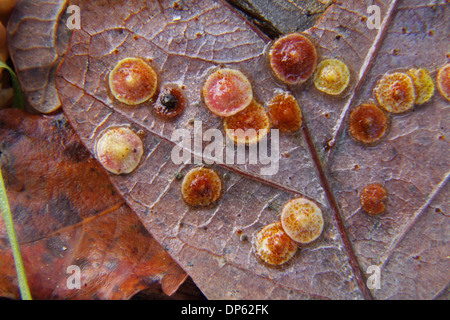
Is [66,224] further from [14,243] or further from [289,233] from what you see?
[289,233]

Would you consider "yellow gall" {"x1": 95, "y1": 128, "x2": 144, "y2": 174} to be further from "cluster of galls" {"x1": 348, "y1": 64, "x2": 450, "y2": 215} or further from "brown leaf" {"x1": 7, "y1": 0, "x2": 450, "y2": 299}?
"cluster of galls" {"x1": 348, "y1": 64, "x2": 450, "y2": 215}

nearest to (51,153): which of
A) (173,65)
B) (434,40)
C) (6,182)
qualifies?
(6,182)

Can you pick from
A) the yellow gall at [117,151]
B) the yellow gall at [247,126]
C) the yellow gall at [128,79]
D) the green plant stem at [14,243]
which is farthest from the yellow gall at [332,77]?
the green plant stem at [14,243]

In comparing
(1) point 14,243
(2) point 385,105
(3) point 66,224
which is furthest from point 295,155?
(1) point 14,243

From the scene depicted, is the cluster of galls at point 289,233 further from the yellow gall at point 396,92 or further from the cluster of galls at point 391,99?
the yellow gall at point 396,92

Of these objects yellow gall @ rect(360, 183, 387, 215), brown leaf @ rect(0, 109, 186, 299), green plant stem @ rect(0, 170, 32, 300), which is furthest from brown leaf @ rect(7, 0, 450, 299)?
green plant stem @ rect(0, 170, 32, 300)
